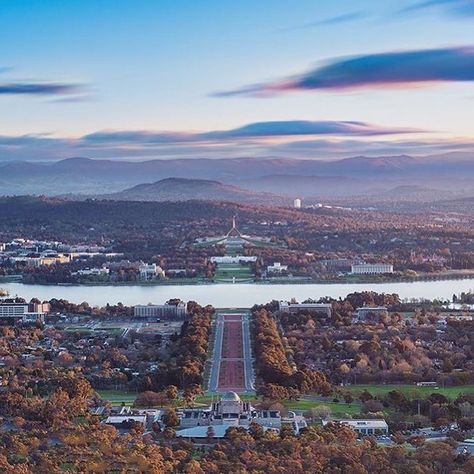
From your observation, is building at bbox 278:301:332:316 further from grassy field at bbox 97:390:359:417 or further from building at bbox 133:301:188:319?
grassy field at bbox 97:390:359:417

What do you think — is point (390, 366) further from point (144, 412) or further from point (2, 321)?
point (2, 321)

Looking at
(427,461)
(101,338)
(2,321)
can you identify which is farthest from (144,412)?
(2,321)

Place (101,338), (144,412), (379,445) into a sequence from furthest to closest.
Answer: (101,338), (144,412), (379,445)

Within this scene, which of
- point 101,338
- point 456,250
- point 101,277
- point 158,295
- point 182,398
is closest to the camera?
point 182,398

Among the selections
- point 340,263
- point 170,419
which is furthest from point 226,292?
point 170,419

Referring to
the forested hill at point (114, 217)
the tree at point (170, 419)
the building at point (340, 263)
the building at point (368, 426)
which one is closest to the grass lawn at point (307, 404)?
the building at point (368, 426)

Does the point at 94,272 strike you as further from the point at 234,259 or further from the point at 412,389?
the point at 412,389

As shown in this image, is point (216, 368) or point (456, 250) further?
point (456, 250)

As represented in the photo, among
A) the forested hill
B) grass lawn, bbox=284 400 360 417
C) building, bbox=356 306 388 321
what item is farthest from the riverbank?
grass lawn, bbox=284 400 360 417
